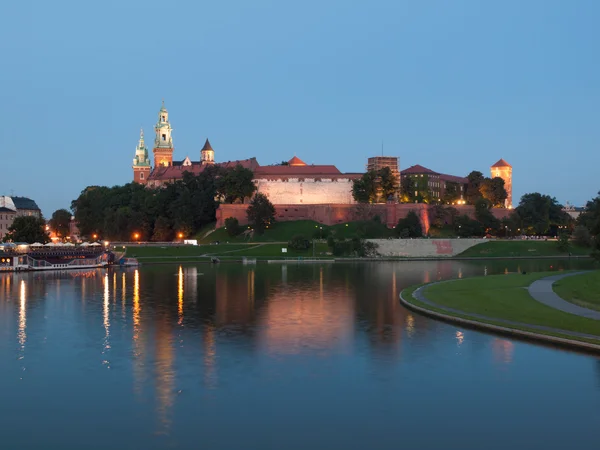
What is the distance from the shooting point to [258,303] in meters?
41.7

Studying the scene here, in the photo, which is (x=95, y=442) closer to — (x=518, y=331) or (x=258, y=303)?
(x=518, y=331)

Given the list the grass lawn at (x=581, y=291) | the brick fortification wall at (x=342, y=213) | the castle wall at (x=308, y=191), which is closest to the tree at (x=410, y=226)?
the brick fortification wall at (x=342, y=213)

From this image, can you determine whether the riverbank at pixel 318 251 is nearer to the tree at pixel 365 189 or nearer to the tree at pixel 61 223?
the tree at pixel 365 189

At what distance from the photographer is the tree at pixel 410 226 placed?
111875mm

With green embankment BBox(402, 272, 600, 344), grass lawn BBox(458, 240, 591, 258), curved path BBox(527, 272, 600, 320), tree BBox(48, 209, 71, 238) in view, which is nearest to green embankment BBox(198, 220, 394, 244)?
grass lawn BBox(458, 240, 591, 258)

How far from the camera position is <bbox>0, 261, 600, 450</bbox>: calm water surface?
16547mm

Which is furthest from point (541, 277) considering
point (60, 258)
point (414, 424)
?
point (60, 258)

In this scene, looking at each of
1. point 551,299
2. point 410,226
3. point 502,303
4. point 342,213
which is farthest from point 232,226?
point 551,299

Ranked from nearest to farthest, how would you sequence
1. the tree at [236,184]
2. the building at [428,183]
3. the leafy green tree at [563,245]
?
the leafy green tree at [563,245], the tree at [236,184], the building at [428,183]

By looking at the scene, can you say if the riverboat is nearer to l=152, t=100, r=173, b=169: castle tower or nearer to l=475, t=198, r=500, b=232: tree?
l=475, t=198, r=500, b=232: tree

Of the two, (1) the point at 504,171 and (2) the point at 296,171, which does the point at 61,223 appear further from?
(1) the point at 504,171

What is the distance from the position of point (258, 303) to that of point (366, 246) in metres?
59.1

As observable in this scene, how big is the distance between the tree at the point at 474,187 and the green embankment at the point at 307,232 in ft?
98.4

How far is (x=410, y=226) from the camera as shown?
113m
